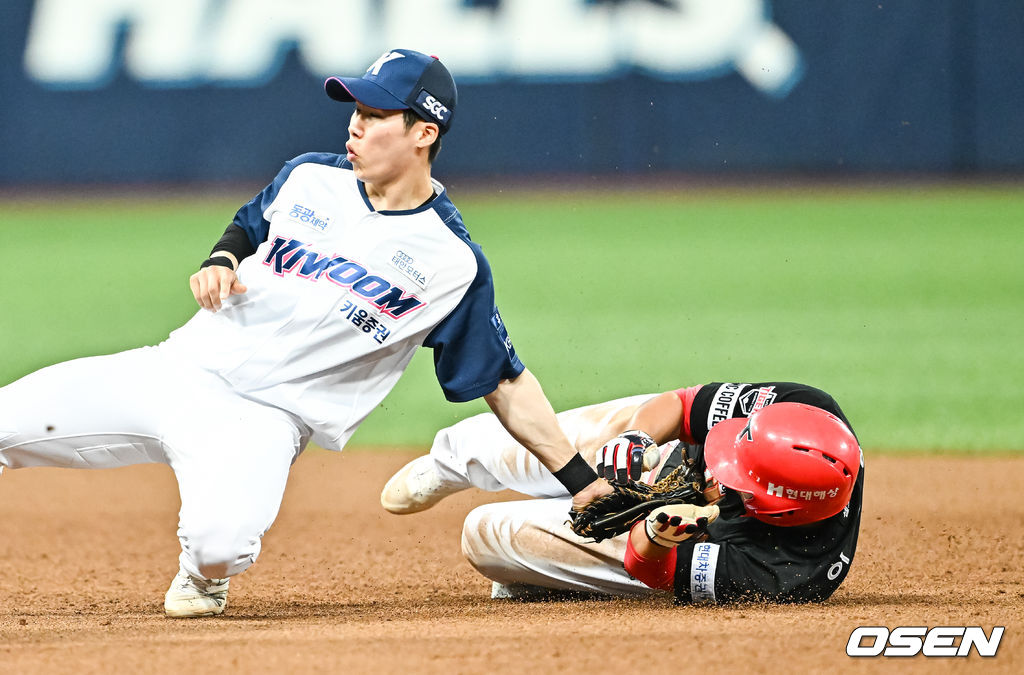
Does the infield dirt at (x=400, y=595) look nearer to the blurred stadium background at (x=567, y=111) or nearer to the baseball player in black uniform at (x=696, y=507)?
the baseball player in black uniform at (x=696, y=507)

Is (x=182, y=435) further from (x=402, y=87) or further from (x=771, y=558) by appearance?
(x=771, y=558)

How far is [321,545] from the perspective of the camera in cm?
545

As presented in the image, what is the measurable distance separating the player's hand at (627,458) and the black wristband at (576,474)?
11 cm

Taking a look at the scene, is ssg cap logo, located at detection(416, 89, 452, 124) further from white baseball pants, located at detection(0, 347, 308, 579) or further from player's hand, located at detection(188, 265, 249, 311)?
white baseball pants, located at detection(0, 347, 308, 579)

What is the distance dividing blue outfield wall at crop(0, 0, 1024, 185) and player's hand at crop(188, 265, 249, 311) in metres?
11.4

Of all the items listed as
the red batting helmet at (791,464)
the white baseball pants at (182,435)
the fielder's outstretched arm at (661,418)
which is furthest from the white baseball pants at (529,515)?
the white baseball pants at (182,435)

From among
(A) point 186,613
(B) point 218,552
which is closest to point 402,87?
(B) point 218,552

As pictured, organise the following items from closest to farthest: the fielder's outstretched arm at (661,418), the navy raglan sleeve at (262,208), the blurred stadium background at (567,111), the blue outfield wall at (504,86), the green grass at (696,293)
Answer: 1. the navy raglan sleeve at (262,208)
2. the fielder's outstretched arm at (661,418)
3. the green grass at (696,293)
4. the blurred stadium background at (567,111)
5. the blue outfield wall at (504,86)

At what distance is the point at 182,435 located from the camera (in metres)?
3.80

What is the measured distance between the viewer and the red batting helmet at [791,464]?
3693 millimetres

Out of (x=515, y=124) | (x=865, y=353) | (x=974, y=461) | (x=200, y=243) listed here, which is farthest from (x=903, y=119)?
(x=974, y=461)

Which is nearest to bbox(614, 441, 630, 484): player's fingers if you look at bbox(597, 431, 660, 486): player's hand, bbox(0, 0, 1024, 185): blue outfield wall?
bbox(597, 431, 660, 486): player's hand

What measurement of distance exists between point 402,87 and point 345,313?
0.70 metres

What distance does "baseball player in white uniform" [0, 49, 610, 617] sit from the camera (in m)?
3.76
